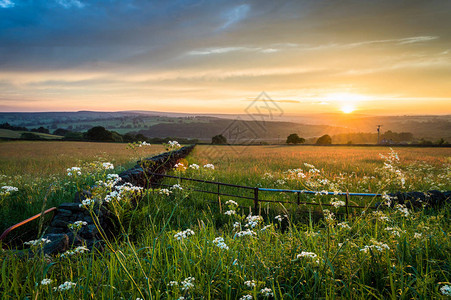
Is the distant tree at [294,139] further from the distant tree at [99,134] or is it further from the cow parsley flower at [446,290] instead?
the cow parsley flower at [446,290]

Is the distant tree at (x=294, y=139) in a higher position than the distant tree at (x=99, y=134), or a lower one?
lower

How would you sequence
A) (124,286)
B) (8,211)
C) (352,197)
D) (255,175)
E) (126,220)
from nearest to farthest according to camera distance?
1. (124,286)
2. (126,220)
3. (8,211)
4. (352,197)
5. (255,175)

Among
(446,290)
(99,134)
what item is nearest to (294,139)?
(99,134)

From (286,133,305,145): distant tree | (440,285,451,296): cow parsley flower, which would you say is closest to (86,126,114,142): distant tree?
(286,133,305,145): distant tree

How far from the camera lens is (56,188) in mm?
7004

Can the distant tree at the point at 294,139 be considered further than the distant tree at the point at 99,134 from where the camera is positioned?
Yes

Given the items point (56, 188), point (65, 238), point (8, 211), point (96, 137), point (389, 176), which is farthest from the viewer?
point (96, 137)

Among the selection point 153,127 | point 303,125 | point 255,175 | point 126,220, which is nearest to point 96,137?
point 153,127

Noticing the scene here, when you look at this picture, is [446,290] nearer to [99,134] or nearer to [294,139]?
[99,134]

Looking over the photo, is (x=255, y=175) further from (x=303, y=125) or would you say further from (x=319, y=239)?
(x=303, y=125)

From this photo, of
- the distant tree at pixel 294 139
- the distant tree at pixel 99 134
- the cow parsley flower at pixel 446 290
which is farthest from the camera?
the distant tree at pixel 294 139

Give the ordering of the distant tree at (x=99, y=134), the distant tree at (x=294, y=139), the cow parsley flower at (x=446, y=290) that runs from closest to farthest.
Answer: the cow parsley flower at (x=446, y=290) → the distant tree at (x=99, y=134) → the distant tree at (x=294, y=139)

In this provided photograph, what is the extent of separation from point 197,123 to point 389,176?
9341 centimetres

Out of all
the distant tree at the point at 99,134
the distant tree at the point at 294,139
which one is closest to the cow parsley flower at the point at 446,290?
the distant tree at the point at 99,134
